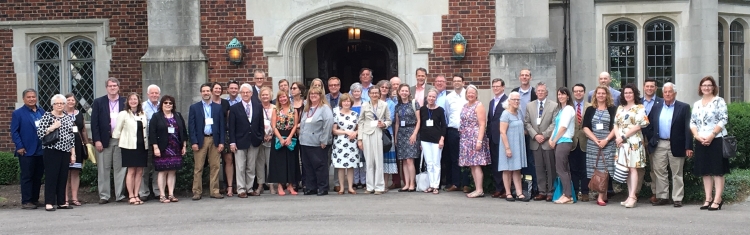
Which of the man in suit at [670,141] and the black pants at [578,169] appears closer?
the man in suit at [670,141]

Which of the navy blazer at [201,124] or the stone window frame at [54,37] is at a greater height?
the stone window frame at [54,37]

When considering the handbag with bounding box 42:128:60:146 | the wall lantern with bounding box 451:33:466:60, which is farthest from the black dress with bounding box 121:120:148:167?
the wall lantern with bounding box 451:33:466:60

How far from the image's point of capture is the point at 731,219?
A: 8844mm

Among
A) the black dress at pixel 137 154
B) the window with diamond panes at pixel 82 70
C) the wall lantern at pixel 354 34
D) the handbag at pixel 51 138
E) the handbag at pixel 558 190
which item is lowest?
the handbag at pixel 558 190

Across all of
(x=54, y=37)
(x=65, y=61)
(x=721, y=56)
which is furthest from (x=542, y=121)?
(x=54, y=37)

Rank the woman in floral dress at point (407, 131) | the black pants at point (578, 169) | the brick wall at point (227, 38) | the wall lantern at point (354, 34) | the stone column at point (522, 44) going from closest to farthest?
the black pants at point (578, 169)
the woman in floral dress at point (407, 131)
the stone column at point (522, 44)
the brick wall at point (227, 38)
the wall lantern at point (354, 34)

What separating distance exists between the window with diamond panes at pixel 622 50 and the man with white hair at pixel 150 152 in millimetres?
7805

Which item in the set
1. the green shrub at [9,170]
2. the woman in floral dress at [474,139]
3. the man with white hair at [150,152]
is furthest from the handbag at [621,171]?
the green shrub at [9,170]

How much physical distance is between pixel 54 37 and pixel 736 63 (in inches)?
485

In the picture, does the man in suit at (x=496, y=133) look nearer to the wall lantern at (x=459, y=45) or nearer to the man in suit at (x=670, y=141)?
the man in suit at (x=670, y=141)

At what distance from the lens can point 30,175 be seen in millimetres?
10383

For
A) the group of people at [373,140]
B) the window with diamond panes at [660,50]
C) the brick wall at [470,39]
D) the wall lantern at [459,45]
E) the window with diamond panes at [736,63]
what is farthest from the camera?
the window with diamond panes at [736,63]

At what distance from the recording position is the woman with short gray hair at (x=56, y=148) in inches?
400

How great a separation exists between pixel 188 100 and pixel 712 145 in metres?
7.60
